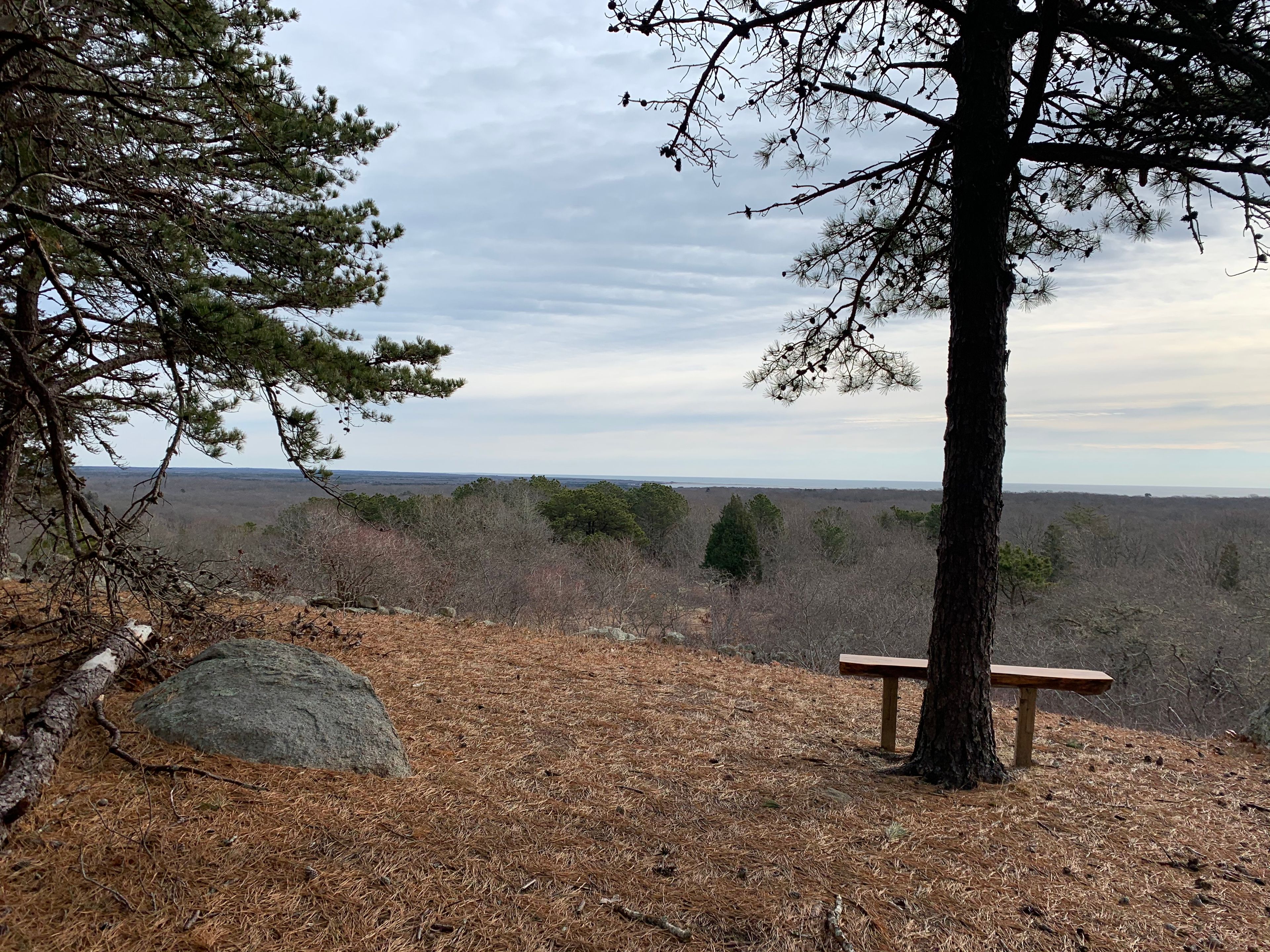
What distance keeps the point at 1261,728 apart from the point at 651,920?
5718 millimetres

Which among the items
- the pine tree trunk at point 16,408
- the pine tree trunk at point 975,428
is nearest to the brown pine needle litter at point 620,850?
the pine tree trunk at point 975,428

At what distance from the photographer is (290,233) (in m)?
5.53

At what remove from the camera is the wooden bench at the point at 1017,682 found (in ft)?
14.2

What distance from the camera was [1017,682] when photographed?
4.39m

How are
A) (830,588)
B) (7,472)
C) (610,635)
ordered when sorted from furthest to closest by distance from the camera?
(830,588) → (610,635) → (7,472)

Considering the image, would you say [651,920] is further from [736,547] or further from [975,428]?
[736,547]

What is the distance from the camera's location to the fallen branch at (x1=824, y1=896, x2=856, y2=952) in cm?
242

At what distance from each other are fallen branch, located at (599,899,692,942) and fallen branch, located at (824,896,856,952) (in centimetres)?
48

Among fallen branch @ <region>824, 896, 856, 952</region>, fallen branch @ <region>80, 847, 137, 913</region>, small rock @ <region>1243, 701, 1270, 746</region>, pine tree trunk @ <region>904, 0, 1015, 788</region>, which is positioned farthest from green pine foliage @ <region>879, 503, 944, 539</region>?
fallen branch @ <region>80, 847, 137, 913</region>

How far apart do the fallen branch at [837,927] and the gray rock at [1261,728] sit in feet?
16.3

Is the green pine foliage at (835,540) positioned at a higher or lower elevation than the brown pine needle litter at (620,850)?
lower

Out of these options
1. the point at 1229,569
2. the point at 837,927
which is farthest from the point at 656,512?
the point at 837,927

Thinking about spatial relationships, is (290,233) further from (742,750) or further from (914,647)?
(914,647)

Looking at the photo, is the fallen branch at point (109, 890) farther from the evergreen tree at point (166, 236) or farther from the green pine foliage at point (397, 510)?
the green pine foliage at point (397, 510)
